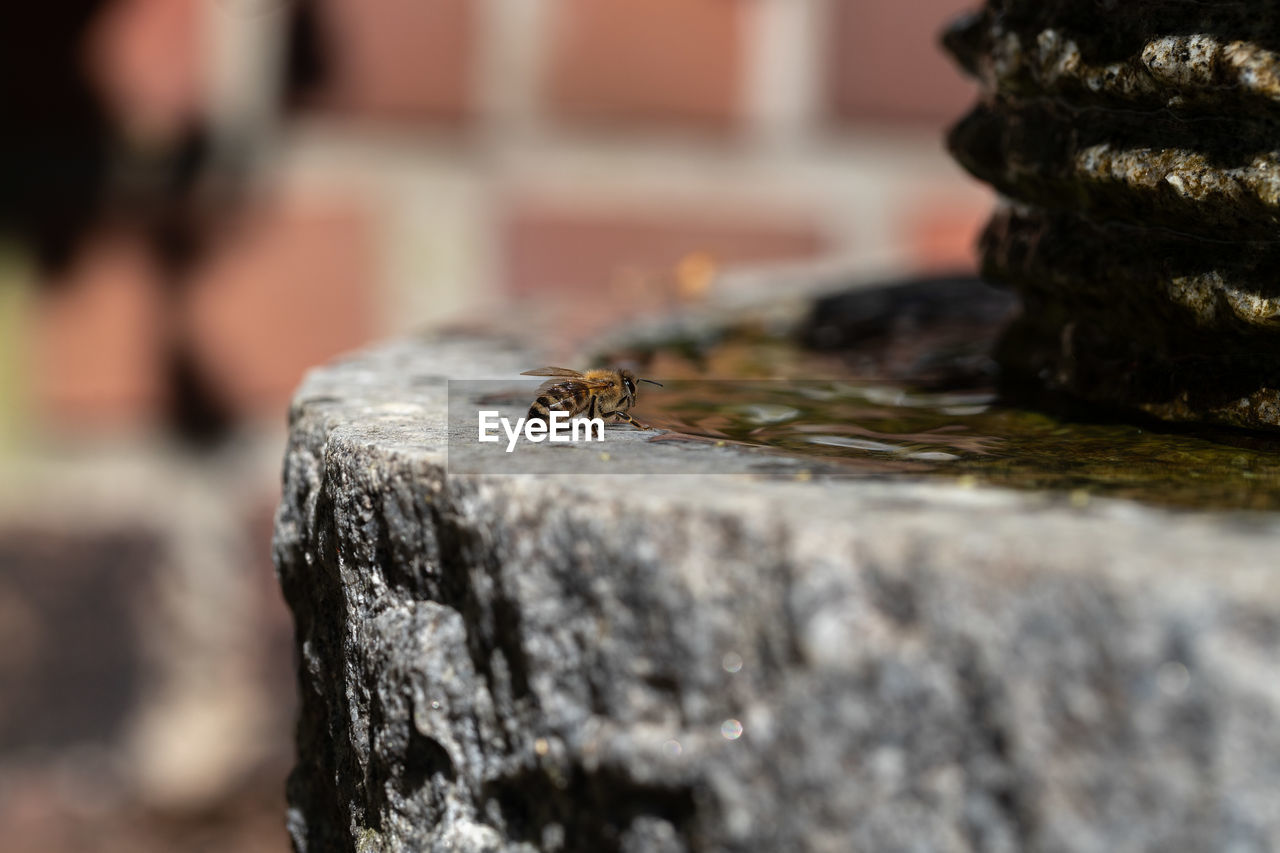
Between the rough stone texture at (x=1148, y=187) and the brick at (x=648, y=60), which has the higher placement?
the brick at (x=648, y=60)

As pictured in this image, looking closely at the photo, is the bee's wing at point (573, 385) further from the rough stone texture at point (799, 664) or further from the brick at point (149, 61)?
the brick at point (149, 61)

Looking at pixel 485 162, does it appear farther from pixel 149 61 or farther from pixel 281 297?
pixel 149 61

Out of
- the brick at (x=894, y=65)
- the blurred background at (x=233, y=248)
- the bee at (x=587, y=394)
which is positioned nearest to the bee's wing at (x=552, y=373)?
the bee at (x=587, y=394)

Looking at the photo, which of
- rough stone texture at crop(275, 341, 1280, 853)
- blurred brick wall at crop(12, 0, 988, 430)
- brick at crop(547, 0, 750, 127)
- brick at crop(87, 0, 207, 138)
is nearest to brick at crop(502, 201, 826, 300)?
blurred brick wall at crop(12, 0, 988, 430)

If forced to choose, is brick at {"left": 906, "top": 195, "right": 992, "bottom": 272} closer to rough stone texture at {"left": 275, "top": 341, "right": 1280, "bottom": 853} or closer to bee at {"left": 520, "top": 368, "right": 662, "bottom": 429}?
bee at {"left": 520, "top": 368, "right": 662, "bottom": 429}

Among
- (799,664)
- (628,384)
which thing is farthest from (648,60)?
(799,664)
